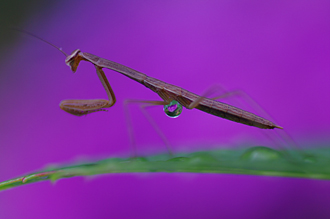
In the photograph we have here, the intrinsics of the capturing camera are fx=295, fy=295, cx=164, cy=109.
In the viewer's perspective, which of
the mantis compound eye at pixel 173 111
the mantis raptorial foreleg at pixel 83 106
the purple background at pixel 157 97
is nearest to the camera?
the purple background at pixel 157 97

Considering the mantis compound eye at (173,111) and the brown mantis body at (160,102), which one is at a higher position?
the brown mantis body at (160,102)

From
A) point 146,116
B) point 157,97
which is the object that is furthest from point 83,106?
point 157,97

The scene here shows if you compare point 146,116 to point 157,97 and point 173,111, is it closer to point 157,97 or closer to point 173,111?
point 157,97

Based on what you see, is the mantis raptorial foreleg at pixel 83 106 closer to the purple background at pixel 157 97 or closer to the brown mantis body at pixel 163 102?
the brown mantis body at pixel 163 102

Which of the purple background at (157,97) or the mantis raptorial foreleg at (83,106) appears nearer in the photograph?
the purple background at (157,97)

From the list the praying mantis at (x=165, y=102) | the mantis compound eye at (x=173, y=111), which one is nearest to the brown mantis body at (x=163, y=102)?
the praying mantis at (x=165, y=102)

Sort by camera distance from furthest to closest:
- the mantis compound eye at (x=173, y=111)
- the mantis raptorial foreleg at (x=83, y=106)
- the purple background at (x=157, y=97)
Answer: the mantis raptorial foreleg at (x=83, y=106)
the mantis compound eye at (x=173, y=111)
the purple background at (x=157, y=97)

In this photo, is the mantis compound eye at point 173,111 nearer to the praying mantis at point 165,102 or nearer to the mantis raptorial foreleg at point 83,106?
the praying mantis at point 165,102

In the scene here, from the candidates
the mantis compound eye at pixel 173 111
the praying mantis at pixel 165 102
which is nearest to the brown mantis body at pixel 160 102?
the praying mantis at pixel 165 102

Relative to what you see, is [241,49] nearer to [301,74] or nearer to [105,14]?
[301,74]
